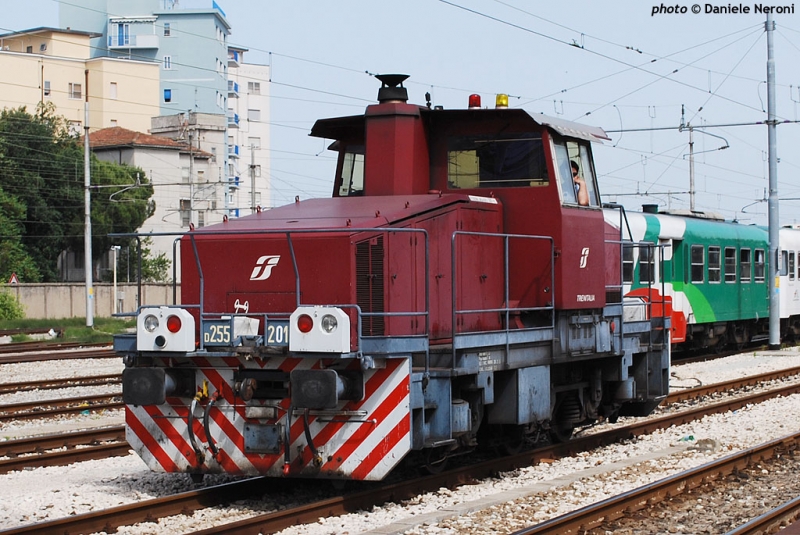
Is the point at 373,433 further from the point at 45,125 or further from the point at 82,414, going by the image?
the point at 45,125

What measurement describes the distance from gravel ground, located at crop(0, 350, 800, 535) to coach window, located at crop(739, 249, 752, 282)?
551 inches

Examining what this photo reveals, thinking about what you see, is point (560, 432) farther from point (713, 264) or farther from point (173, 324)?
point (713, 264)

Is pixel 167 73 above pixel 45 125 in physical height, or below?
above

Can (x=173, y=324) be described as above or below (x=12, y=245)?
below

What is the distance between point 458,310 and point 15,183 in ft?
178

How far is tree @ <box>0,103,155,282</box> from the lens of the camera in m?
58.5

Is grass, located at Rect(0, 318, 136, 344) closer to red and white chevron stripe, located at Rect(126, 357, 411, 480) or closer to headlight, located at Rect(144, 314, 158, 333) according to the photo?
red and white chevron stripe, located at Rect(126, 357, 411, 480)

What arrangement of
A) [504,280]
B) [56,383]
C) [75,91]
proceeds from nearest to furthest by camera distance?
[504,280] → [56,383] → [75,91]

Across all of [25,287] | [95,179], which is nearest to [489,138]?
[25,287]

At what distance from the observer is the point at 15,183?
58.3 m

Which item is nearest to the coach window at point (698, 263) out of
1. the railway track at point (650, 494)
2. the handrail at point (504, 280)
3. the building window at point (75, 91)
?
the railway track at point (650, 494)

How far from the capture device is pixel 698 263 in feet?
79.5

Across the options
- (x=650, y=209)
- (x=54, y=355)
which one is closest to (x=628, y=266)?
(x=650, y=209)

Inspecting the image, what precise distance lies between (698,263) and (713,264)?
0.95m
